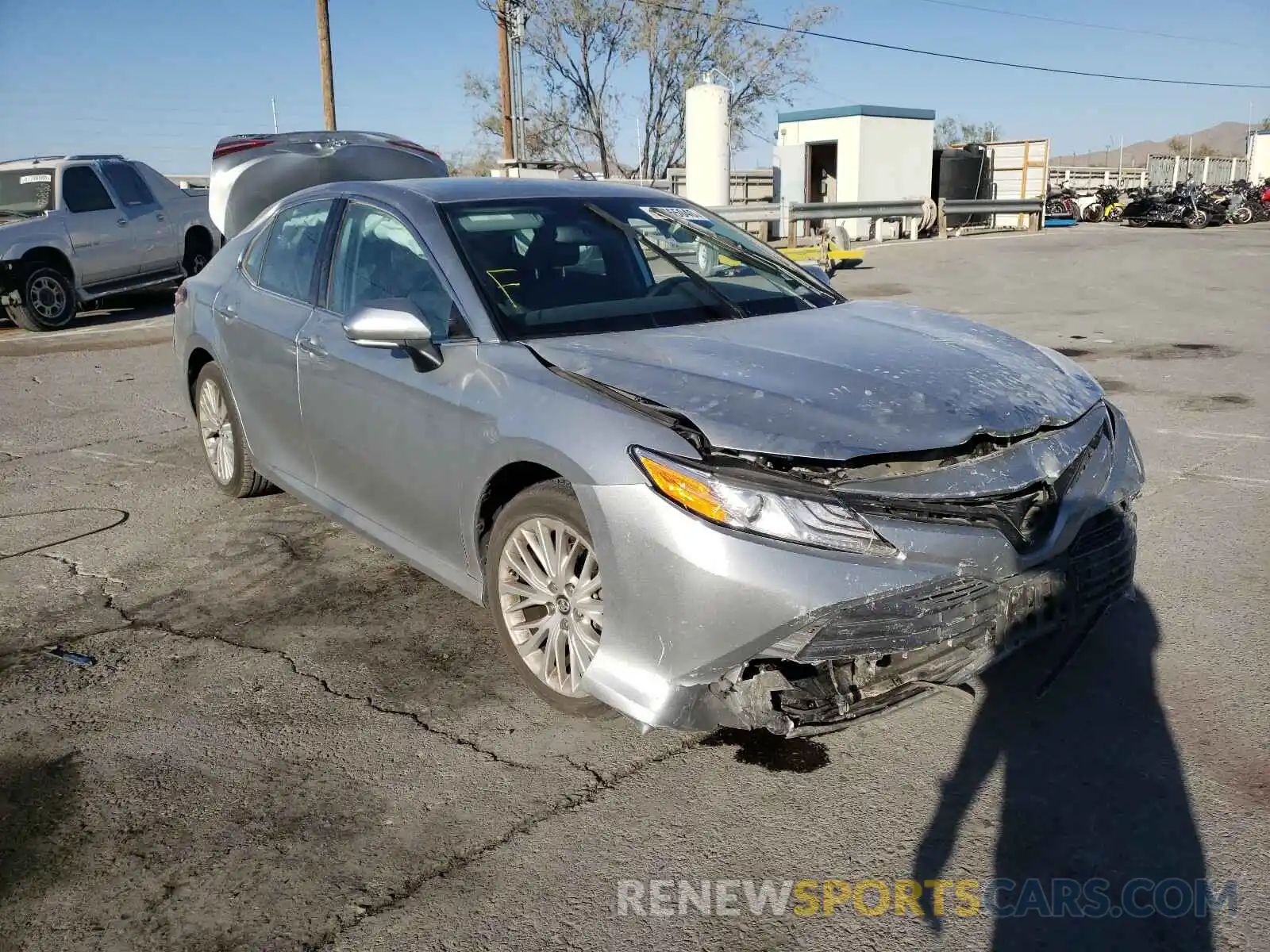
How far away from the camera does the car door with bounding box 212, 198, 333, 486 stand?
4.60 metres

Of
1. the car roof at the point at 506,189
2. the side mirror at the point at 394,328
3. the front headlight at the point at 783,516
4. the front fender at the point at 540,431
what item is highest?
the car roof at the point at 506,189

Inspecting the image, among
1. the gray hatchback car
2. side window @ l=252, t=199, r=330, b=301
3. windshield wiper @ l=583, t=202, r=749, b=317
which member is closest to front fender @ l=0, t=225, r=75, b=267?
side window @ l=252, t=199, r=330, b=301

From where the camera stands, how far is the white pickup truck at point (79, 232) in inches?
512

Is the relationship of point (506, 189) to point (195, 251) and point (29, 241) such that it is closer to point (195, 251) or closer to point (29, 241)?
point (29, 241)

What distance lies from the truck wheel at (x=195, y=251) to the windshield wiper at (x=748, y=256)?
39.4ft

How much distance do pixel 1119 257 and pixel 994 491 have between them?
67.2 feet

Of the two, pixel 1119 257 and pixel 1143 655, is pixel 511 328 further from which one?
pixel 1119 257

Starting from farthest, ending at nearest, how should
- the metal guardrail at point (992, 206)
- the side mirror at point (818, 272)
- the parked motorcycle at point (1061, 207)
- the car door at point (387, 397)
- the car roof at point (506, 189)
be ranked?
1. the parked motorcycle at point (1061, 207)
2. the metal guardrail at point (992, 206)
3. the side mirror at point (818, 272)
4. the car roof at point (506, 189)
5. the car door at point (387, 397)

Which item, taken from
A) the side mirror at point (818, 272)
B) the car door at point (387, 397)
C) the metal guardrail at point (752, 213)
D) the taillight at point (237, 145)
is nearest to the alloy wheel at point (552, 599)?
the car door at point (387, 397)

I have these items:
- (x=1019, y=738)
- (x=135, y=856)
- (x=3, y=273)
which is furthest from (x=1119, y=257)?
(x=135, y=856)

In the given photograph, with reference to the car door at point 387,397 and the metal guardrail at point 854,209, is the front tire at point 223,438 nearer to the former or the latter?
the car door at point 387,397

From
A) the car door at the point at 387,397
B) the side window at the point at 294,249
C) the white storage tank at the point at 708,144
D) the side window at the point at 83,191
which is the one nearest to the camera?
the car door at the point at 387,397

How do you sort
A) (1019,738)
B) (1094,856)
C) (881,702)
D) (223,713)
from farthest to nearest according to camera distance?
(223,713) < (1019,738) < (881,702) < (1094,856)

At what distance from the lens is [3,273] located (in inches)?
505
